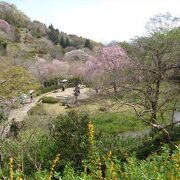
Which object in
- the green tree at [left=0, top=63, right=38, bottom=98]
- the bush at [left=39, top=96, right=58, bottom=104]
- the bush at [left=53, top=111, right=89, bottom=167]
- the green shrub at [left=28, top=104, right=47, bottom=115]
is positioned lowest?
the bush at [left=39, top=96, right=58, bottom=104]

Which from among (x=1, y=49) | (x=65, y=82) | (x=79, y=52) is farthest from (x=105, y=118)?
(x=79, y=52)

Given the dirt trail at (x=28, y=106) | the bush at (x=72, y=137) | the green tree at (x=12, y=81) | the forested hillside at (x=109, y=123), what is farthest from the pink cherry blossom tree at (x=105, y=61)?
the bush at (x=72, y=137)

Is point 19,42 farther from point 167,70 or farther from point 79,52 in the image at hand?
point 167,70

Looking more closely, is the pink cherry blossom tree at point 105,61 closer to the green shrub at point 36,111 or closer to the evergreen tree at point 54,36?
the green shrub at point 36,111

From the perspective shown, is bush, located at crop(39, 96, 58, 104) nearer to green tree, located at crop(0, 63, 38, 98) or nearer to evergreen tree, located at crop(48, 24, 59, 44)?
green tree, located at crop(0, 63, 38, 98)

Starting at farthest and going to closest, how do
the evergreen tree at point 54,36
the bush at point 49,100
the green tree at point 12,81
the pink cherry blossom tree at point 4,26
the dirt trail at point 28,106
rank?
the evergreen tree at point 54,36 → the pink cherry blossom tree at point 4,26 → the bush at point 49,100 → the dirt trail at point 28,106 → the green tree at point 12,81

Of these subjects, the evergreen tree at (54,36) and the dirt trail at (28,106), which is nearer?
the dirt trail at (28,106)

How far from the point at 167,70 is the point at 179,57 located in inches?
37.3

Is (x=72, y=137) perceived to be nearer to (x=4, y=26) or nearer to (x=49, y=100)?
(x=49, y=100)

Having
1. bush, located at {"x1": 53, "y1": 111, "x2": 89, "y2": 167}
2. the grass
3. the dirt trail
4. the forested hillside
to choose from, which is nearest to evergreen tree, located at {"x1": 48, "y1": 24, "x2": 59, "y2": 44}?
the dirt trail

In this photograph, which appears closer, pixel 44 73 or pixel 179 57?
pixel 179 57

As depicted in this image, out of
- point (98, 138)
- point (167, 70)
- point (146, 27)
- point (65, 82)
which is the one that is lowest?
point (65, 82)

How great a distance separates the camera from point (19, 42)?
65875 mm

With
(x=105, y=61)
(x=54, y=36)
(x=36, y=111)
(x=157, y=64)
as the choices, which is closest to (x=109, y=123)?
(x=157, y=64)
